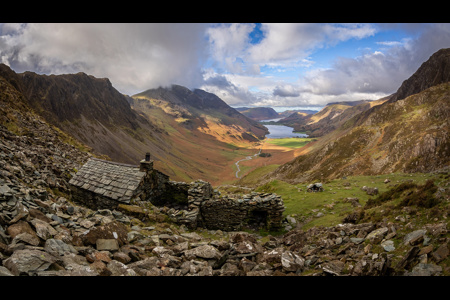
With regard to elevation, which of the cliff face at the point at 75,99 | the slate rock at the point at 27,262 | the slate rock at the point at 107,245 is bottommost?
the slate rock at the point at 107,245

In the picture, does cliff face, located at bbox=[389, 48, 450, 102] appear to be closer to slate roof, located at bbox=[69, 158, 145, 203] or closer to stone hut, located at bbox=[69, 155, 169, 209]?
stone hut, located at bbox=[69, 155, 169, 209]

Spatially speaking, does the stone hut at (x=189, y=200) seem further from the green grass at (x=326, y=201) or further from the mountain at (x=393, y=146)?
the mountain at (x=393, y=146)

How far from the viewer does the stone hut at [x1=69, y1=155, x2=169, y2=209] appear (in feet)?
49.0

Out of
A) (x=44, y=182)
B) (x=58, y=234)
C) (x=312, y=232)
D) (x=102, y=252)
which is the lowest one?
(x=312, y=232)

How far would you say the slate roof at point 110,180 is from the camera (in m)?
14.9

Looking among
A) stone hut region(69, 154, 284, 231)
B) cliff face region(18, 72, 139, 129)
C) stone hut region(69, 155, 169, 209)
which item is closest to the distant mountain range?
cliff face region(18, 72, 139, 129)

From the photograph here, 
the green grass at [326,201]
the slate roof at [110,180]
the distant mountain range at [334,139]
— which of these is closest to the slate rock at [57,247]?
the slate roof at [110,180]

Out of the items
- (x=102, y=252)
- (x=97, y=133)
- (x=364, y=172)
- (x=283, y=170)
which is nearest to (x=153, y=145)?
(x=97, y=133)

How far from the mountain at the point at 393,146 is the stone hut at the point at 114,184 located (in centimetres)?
4445

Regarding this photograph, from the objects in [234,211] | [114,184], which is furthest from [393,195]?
[114,184]

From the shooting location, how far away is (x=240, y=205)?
16.0 meters

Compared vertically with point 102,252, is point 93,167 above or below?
above
